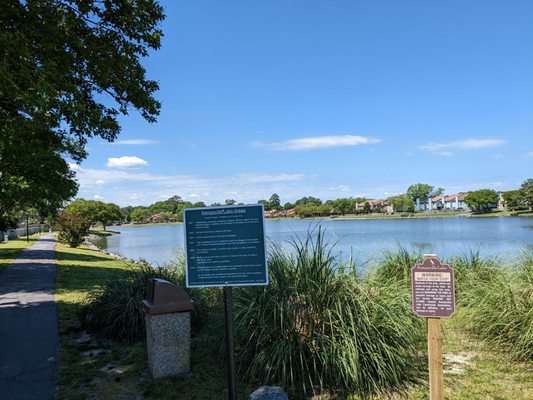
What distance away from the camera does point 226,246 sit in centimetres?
390

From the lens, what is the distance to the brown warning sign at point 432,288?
12.1 ft

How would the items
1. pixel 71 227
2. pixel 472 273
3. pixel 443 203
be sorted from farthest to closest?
pixel 443 203
pixel 71 227
pixel 472 273

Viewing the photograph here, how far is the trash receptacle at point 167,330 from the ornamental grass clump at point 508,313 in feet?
14.0

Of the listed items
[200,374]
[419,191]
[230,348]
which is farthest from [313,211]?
[230,348]

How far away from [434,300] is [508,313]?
2.89 meters

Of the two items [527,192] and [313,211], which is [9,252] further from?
[527,192]

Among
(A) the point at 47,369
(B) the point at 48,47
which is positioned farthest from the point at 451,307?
(B) the point at 48,47

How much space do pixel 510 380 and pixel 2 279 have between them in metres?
15.0

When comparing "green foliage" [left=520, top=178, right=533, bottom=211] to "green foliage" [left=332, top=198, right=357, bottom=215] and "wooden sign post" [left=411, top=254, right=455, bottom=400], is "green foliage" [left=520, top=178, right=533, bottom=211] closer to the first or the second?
"green foliage" [left=332, top=198, right=357, bottom=215]

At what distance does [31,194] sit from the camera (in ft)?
62.6

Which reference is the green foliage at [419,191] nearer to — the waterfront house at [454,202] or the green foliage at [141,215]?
the waterfront house at [454,202]

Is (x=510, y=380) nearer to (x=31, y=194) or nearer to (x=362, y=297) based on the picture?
(x=362, y=297)

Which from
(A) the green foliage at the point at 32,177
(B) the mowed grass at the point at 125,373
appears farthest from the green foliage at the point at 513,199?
(B) the mowed grass at the point at 125,373

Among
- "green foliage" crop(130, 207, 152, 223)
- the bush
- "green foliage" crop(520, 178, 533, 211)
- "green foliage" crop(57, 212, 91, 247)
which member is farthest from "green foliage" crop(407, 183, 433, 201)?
the bush
